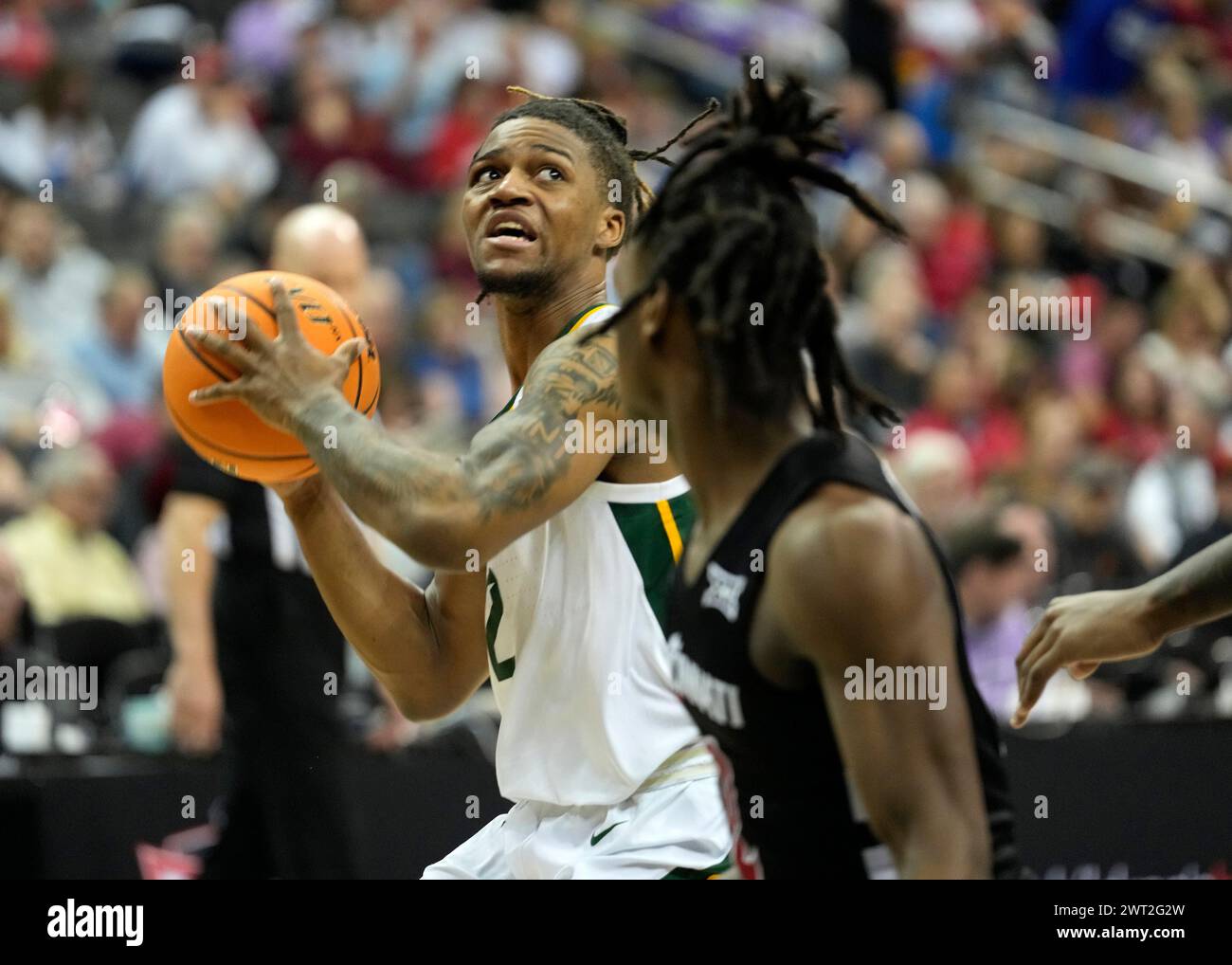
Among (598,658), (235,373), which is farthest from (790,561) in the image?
(235,373)

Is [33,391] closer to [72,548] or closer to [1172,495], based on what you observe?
[72,548]

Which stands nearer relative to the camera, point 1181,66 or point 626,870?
point 626,870

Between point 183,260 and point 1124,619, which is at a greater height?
point 183,260

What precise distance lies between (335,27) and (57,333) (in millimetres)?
2937

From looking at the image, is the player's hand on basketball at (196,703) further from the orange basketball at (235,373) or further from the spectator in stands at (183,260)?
the spectator in stands at (183,260)

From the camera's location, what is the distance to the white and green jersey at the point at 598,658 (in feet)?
11.2

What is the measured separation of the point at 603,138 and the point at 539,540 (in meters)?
0.89

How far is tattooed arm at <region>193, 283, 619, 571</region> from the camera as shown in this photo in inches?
118

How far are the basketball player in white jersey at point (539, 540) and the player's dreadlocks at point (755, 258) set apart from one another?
0.55 m

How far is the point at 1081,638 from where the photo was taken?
315cm
